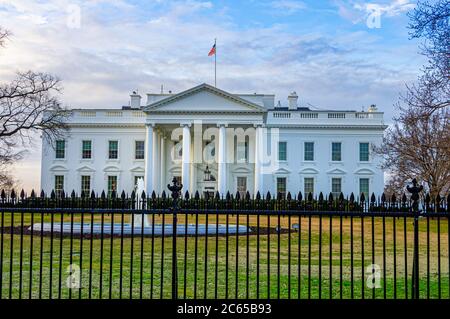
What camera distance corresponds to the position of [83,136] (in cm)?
5400

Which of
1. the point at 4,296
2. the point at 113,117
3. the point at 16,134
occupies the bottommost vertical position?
the point at 4,296

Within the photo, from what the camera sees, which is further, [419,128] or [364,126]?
[364,126]

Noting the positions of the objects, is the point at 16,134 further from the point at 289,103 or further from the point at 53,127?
the point at 289,103

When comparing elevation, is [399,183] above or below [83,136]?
below

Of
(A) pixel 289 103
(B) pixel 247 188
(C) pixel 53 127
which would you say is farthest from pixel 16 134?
(A) pixel 289 103

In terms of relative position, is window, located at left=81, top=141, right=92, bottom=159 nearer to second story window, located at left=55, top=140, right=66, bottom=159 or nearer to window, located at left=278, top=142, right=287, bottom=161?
second story window, located at left=55, top=140, right=66, bottom=159

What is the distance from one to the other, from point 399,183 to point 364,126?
15977 millimetres

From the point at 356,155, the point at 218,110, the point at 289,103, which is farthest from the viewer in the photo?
the point at 289,103

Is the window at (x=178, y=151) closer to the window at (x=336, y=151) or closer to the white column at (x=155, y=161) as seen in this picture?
the white column at (x=155, y=161)

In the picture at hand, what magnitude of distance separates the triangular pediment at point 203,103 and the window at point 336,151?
9.03 metres

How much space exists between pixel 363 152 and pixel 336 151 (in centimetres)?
265

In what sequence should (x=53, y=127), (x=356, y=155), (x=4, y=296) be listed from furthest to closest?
1. (x=356, y=155)
2. (x=53, y=127)
3. (x=4, y=296)

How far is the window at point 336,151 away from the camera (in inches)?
2085

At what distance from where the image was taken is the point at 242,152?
53.7 meters
